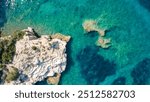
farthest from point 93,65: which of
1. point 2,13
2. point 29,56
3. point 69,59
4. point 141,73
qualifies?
point 2,13

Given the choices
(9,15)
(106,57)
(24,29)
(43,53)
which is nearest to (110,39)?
(106,57)

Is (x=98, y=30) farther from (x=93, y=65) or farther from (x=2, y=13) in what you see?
(x=2, y=13)

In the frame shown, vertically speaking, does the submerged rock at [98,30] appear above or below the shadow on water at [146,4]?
below

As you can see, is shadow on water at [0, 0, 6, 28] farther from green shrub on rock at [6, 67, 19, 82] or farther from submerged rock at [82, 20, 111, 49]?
submerged rock at [82, 20, 111, 49]

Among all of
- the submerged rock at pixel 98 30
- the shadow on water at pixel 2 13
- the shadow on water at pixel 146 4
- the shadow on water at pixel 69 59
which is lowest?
the shadow on water at pixel 69 59

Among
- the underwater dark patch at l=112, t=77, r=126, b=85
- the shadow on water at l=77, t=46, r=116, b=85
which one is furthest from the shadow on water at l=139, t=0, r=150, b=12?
the underwater dark patch at l=112, t=77, r=126, b=85

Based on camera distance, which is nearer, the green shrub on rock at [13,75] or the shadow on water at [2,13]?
the green shrub on rock at [13,75]

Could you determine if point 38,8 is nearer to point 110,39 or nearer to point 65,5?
point 65,5

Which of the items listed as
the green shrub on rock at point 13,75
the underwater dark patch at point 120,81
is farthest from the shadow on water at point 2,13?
the underwater dark patch at point 120,81

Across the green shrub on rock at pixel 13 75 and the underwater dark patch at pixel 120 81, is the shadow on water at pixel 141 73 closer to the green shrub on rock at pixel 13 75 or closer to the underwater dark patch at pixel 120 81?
the underwater dark patch at pixel 120 81
